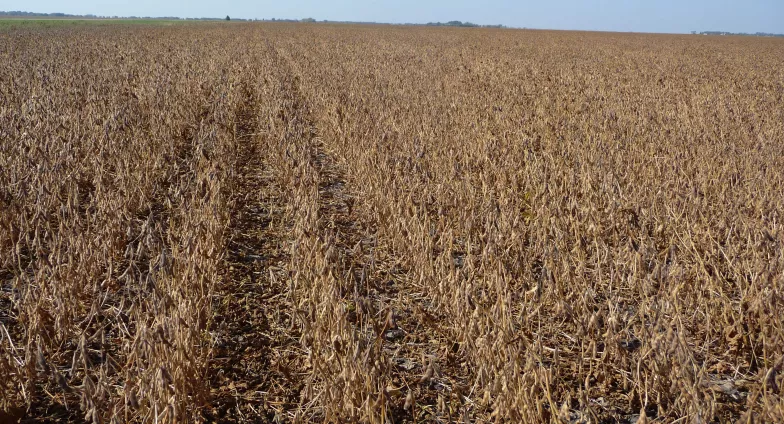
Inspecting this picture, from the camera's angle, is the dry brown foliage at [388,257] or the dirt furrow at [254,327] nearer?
the dry brown foliage at [388,257]

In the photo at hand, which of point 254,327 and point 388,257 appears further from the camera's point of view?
point 388,257

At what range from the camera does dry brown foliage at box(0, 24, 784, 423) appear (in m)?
2.33

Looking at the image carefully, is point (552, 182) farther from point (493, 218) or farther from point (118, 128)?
point (118, 128)

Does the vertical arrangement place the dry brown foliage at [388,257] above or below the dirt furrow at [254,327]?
above

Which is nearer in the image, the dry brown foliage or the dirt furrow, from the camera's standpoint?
the dry brown foliage

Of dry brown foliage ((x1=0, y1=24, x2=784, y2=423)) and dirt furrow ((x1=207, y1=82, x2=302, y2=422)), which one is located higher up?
dry brown foliage ((x1=0, y1=24, x2=784, y2=423))

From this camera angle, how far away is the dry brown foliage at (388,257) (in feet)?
7.64

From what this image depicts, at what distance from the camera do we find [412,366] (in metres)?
2.73

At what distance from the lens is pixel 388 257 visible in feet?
12.7

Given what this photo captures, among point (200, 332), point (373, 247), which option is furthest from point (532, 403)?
point (373, 247)

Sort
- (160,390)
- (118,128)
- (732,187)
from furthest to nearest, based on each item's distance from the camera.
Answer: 1. (118,128)
2. (732,187)
3. (160,390)

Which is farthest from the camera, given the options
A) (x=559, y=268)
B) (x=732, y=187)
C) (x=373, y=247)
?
(x=732, y=187)

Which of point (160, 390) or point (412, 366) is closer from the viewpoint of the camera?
point (160, 390)

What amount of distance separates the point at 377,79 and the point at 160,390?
956 centimetres
